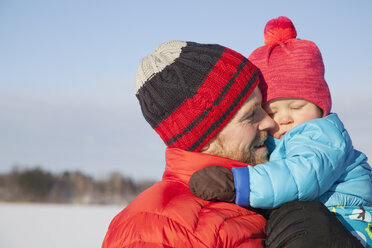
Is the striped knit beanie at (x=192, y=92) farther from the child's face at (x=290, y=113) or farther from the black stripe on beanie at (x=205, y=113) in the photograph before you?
the child's face at (x=290, y=113)

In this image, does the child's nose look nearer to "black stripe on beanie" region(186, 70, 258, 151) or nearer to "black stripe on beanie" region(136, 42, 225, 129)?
"black stripe on beanie" region(186, 70, 258, 151)

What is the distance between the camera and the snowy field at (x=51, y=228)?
11.6m

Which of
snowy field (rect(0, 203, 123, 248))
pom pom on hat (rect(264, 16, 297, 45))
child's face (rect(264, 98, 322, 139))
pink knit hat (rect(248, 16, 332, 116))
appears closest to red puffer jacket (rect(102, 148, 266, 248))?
child's face (rect(264, 98, 322, 139))

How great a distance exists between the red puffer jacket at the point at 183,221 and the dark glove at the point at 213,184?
0.07m

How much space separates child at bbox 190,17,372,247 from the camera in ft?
7.29

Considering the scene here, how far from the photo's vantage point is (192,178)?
223cm

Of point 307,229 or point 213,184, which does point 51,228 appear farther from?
point 307,229

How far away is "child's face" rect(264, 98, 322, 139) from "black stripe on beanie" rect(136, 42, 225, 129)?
0.64m

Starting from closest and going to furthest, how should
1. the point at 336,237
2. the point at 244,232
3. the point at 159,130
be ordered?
the point at 336,237 < the point at 244,232 < the point at 159,130

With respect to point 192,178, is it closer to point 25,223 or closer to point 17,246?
point 17,246

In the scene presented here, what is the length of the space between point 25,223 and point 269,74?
573 inches

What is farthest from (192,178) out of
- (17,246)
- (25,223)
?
(25,223)

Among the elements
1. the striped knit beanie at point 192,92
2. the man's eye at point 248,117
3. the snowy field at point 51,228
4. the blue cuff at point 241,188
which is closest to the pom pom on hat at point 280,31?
the striped knit beanie at point 192,92

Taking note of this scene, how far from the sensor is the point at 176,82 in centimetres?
251
